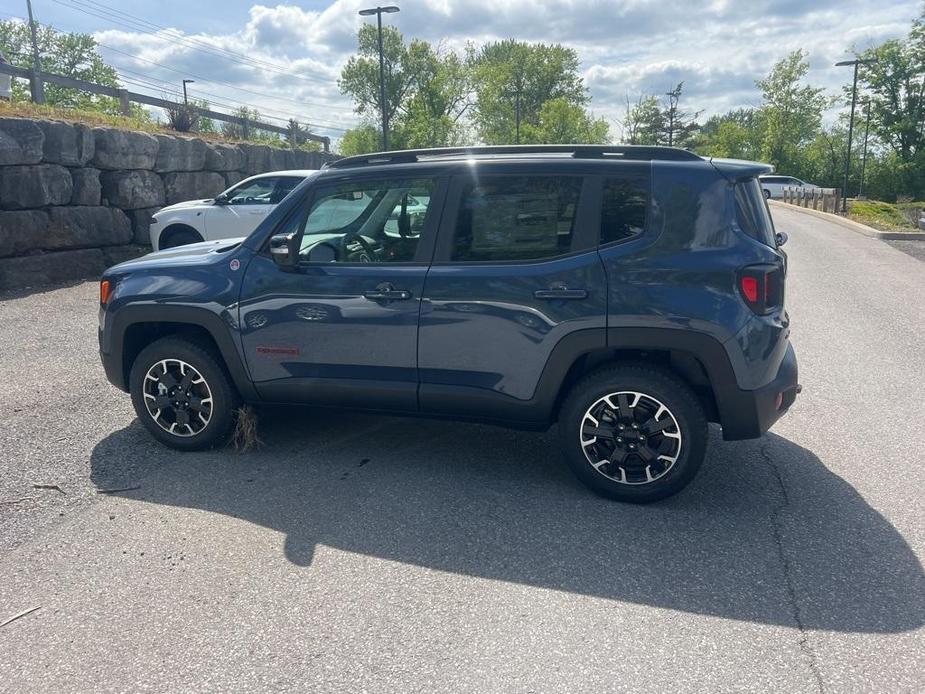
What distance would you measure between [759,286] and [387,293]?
77.2 inches

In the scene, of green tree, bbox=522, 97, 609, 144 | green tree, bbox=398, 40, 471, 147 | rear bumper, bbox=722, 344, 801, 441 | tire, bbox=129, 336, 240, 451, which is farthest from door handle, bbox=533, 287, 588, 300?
green tree, bbox=522, 97, 609, 144

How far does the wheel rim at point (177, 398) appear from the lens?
4.88 metres

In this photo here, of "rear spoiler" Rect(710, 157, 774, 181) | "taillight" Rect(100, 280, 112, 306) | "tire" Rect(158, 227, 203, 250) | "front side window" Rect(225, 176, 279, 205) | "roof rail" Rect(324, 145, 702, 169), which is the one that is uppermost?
"roof rail" Rect(324, 145, 702, 169)

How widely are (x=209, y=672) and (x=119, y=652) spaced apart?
1.29 ft

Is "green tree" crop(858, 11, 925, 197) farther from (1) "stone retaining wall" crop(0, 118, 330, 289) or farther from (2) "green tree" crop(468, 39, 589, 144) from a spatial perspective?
(1) "stone retaining wall" crop(0, 118, 330, 289)

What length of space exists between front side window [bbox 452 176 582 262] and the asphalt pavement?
134cm

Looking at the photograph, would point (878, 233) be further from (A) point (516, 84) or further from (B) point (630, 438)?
(A) point (516, 84)

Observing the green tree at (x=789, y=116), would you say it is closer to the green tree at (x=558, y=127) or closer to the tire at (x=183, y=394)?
the green tree at (x=558, y=127)

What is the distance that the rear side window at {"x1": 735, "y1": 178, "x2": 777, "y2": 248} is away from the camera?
3994 millimetres

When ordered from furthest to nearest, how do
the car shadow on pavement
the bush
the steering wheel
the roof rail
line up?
the bush < the steering wheel < the roof rail < the car shadow on pavement

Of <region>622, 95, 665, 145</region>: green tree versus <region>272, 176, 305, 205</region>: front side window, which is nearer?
<region>272, 176, 305, 205</region>: front side window

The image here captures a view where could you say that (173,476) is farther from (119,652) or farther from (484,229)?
(484,229)

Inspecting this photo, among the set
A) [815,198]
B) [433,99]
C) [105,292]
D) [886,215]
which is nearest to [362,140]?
[433,99]

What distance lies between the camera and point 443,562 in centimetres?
361
